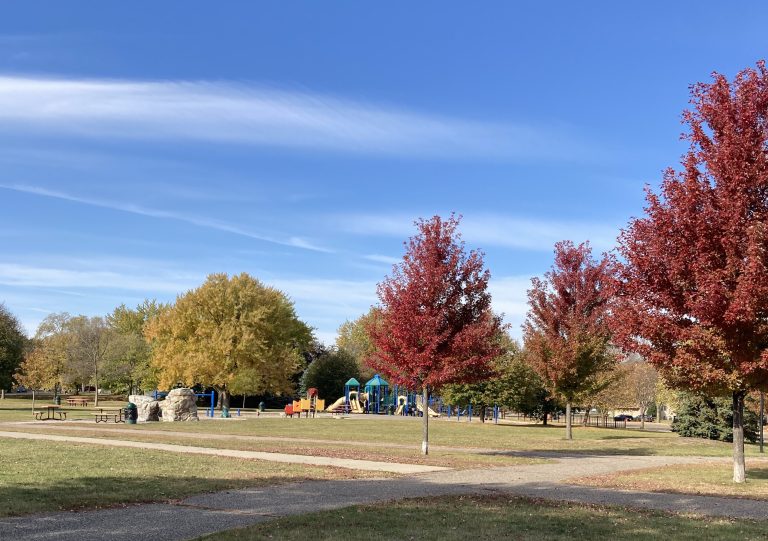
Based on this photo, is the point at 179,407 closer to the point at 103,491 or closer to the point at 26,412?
the point at 26,412

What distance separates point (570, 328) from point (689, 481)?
17.1 m

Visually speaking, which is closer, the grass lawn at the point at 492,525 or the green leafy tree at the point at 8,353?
the grass lawn at the point at 492,525

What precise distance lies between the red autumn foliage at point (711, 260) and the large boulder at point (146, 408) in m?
32.1

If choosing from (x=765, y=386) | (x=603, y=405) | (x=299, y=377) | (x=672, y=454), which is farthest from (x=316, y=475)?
(x=299, y=377)

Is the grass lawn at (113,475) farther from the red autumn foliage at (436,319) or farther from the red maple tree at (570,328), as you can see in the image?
the red maple tree at (570,328)

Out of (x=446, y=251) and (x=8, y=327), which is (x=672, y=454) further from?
(x=8, y=327)

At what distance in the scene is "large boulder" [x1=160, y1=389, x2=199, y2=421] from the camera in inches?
1690

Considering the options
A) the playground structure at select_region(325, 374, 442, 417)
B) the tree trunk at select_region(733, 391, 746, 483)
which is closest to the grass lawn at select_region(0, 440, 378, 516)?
the tree trunk at select_region(733, 391, 746, 483)

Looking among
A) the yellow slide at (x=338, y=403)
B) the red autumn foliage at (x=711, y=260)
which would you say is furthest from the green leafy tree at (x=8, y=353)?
the red autumn foliage at (x=711, y=260)

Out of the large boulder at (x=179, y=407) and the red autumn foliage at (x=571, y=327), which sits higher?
the red autumn foliage at (x=571, y=327)

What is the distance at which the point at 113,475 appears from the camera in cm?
1491

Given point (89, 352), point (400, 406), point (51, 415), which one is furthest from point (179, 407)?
point (89, 352)

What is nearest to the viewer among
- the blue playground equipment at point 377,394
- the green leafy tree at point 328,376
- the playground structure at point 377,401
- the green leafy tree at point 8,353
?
the green leafy tree at point 8,353

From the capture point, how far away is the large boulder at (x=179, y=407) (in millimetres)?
42938
